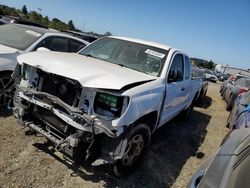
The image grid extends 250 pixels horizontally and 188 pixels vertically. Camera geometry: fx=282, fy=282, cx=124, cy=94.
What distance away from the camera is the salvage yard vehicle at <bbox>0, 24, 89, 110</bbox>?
567cm

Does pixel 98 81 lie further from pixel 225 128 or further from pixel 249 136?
pixel 225 128

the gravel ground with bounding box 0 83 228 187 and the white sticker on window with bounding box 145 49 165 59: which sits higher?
the white sticker on window with bounding box 145 49 165 59

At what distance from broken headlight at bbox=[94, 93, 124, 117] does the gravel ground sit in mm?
1098

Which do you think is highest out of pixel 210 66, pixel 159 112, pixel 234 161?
pixel 234 161

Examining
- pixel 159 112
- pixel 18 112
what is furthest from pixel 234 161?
pixel 18 112

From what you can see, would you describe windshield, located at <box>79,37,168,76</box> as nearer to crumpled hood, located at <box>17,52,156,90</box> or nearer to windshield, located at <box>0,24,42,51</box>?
crumpled hood, located at <box>17,52,156,90</box>

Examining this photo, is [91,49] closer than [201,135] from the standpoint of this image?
Yes

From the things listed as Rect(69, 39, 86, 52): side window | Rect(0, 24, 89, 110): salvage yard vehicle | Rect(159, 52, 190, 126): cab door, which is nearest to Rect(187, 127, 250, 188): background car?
Rect(159, 52, 190, 126): cab door

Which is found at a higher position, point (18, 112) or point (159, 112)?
point (159, 112)

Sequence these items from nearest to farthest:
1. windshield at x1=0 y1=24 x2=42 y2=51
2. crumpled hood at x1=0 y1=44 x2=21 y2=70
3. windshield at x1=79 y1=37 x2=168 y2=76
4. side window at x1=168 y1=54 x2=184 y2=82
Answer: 1. windshield at x1=79 y1=37 x2=168 y2=76
2. side window at x1=168 y1=54 x2=184 y2=82
3. crumpled hood at x1=0 y1=44 x2=21 y2=70
4. windshield at x1=0 y1=24 x2=42 y2=51

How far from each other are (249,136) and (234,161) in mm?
591

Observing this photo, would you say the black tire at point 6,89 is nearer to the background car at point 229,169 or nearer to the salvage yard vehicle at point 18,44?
the salvage yard vehicle at point 18,44

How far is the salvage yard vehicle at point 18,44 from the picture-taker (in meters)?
5.67

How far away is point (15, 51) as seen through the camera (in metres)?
5.82
